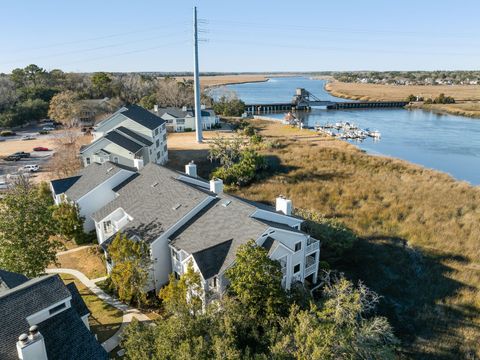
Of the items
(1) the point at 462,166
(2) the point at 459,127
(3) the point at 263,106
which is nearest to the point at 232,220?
(1) the point at 462,166

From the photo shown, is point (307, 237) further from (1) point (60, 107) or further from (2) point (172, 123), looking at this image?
(1) point (60, 107)

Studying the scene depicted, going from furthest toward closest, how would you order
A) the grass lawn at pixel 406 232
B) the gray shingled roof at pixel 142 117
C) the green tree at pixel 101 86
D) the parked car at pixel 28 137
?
the green tree at pixel 101 86 < the parked car at pixel 28 137 < the gray shingled roof at pixel 142 117 < the grass lawn at pixel 406 232

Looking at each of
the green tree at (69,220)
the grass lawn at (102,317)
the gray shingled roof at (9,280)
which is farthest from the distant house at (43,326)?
the green tree at (69,220)

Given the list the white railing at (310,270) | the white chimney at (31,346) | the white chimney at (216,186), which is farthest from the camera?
the white chimney at (216,186)

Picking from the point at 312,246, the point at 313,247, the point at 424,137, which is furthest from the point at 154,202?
the point at 424,137

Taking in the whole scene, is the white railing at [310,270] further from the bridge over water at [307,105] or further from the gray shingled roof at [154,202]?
the bridge over water at [307,105]

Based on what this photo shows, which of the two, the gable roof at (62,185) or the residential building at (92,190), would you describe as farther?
the gable roof at (62,185)

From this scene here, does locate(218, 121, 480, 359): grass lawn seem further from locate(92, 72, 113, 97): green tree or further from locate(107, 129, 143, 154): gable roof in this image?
locate(92, 72, 113, 97): green tree

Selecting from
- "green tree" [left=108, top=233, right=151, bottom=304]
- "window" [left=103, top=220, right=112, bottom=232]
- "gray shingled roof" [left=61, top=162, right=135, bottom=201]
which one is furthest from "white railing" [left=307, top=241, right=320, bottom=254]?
"gray shingled roof" [left=61, top=162, right=135, bottom=201]
